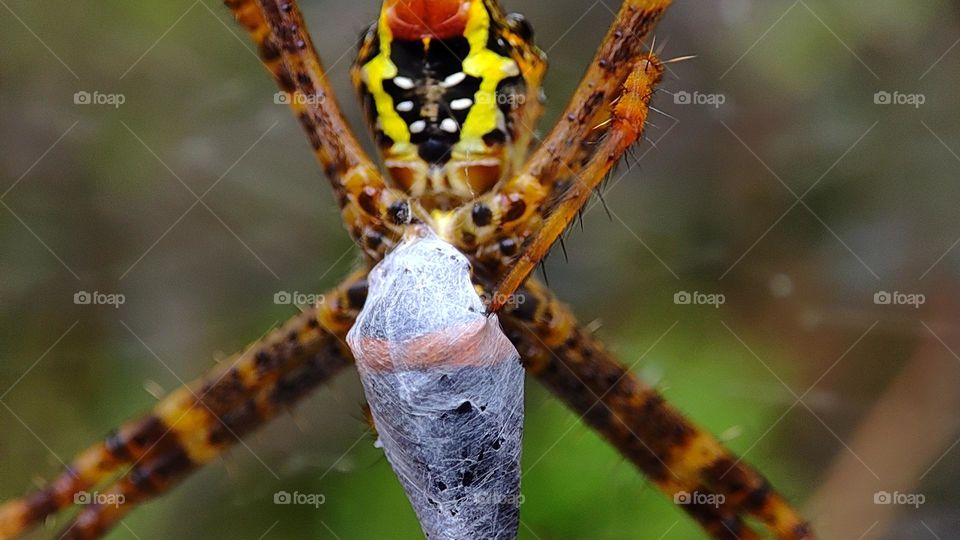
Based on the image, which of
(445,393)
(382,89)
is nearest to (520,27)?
(382,89)

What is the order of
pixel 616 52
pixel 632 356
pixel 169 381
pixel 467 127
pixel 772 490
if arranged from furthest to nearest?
pixel 169 381, pixel 632 356, pixel 772 490, pixel 467 127, pixel 616 52

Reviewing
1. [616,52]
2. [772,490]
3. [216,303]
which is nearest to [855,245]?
[772,490]

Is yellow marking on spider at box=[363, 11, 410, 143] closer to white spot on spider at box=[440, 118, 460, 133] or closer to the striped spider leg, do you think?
white spot on spider at box=[440, 118, 460, 133]

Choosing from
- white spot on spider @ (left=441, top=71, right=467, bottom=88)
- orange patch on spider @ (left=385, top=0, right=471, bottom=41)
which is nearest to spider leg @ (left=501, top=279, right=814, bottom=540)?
white spot on spider @ (left=441, top=71, right=467, bottom=88)

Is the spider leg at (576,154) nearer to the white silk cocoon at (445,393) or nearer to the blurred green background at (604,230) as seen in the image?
the white silk cocoon at (445,393)

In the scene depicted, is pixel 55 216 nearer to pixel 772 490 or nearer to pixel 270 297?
pixel 270 297

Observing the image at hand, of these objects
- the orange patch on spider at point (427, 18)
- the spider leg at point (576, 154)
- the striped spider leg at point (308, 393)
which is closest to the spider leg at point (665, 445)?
the striped spider leg at point (308, 393)

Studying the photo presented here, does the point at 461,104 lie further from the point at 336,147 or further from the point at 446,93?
the point at 336,147
